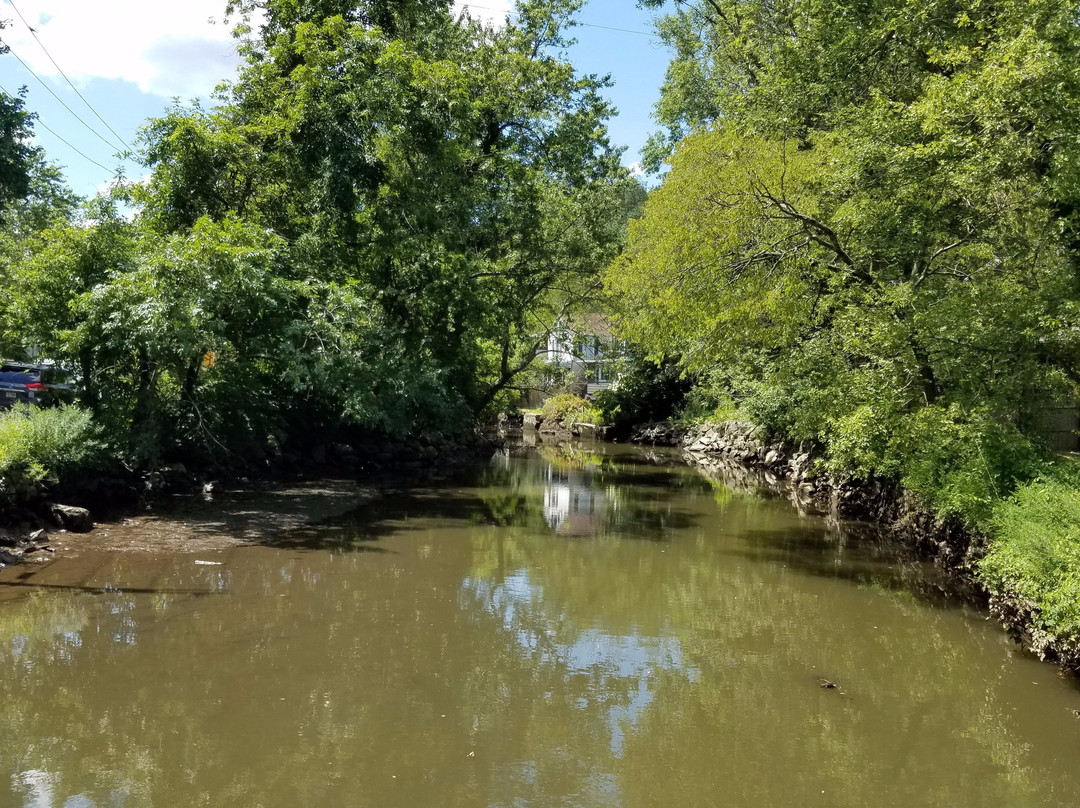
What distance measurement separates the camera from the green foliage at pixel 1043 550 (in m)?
6.83

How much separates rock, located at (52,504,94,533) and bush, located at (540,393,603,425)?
93.2 ft

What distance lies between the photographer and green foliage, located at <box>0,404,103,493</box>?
10891mm

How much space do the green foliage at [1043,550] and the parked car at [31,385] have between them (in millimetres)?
14291

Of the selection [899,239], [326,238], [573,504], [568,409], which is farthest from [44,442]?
[568,409]

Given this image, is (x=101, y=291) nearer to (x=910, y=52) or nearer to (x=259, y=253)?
(x=259, y=253)

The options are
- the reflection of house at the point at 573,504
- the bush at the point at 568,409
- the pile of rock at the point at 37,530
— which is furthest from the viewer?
the bush at the point at 568,409

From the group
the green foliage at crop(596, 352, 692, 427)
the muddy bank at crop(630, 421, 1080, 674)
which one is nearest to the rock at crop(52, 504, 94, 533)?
the muddy bank at crop(630, 421, 1080, 674)

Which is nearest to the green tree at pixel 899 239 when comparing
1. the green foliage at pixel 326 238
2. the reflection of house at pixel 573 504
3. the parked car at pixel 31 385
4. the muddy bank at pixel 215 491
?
the reflection of house at pixel 573 504

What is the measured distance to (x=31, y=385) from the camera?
18281 millimetres

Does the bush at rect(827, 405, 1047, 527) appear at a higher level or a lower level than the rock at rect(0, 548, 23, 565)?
higher

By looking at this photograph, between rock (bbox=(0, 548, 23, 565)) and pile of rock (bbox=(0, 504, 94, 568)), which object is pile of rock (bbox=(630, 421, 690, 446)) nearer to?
pile of rock (bbox=(0, 504, 94, 568))

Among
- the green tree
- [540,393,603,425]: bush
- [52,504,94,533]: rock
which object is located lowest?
[52,504,94,533]: rock

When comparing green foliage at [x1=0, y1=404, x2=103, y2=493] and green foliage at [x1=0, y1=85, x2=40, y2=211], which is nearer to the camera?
Result: green foliage at [x1=0, y1=404, x2=103, y2=493]

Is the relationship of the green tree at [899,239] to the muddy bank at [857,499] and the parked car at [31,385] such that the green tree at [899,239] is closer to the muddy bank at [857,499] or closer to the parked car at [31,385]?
the muddy bank at [857,499]
